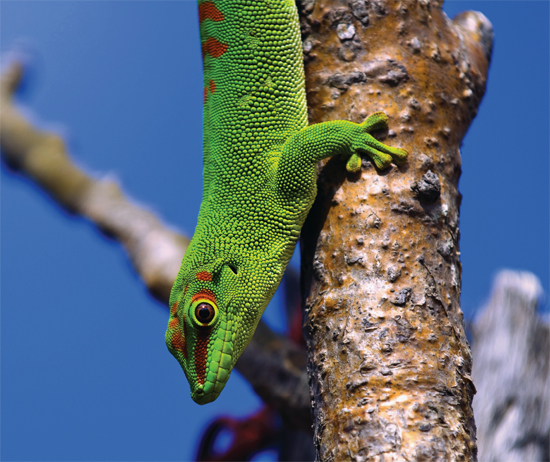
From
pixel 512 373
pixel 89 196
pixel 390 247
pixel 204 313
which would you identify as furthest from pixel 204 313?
pixel 512 373

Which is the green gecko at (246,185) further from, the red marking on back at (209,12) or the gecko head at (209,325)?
the red marking on back at (209,12)

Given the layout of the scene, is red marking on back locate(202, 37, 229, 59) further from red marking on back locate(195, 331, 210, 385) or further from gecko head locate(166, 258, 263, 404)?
red marking on back locate(195, 331, 210, 385)

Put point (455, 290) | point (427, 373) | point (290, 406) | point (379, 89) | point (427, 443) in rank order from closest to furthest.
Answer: point (427, 443)
point (427, 373)
point (455, 290)
point (379, 89)
point (290, 406)

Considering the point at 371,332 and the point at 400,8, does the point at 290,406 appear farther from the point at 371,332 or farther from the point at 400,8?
the point at 400,8

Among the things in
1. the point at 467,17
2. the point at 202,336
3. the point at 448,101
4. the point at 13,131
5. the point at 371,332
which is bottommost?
the point at 371,332

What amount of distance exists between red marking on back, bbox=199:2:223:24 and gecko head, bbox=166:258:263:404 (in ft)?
Answer: 5.11

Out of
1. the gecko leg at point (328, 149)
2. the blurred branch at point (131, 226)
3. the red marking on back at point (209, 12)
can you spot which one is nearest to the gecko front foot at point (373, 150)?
the gecko leg at point (328, 149)

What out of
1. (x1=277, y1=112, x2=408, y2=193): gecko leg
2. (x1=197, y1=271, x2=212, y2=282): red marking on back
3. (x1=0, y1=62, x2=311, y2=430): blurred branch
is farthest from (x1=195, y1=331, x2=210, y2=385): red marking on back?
(x1=0, y1=62, x2=311, y2=430): blurred branch

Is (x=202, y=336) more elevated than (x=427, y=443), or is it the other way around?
(x=202, y=336)

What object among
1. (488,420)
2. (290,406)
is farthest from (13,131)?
(488,420)

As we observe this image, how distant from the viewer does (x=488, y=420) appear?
5.57m

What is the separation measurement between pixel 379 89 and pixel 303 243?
35.3 inches

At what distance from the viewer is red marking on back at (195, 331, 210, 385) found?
2.71 metres

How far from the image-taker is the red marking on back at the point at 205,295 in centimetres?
276
